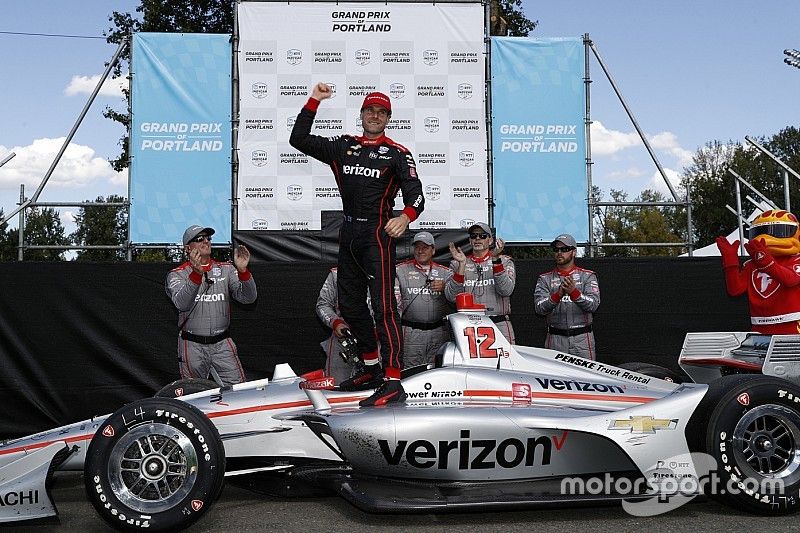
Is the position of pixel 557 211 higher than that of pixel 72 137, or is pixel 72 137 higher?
pixel 72 137

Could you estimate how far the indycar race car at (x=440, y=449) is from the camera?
4.26 meters

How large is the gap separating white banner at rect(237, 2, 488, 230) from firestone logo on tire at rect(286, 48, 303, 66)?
11 mm

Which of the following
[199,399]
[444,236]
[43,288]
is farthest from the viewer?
[444,236]

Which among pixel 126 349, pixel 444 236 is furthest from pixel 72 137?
pixel 444 236

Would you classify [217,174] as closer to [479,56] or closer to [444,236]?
[444,236]

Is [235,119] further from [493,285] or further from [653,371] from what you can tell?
[653,371]

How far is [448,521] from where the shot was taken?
15.2 ft

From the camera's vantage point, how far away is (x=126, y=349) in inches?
313

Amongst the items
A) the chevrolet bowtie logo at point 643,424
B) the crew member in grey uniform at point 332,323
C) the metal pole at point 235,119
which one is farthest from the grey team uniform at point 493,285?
the metal pole at point 235,119

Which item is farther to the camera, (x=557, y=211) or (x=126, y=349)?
(x=557, y=211)

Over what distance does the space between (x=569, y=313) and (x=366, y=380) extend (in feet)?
8.86

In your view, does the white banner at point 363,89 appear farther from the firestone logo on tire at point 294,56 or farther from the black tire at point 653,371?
the black tire at point 653,371

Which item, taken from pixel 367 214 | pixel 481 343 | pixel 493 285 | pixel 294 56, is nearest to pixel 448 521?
pixel 481 343

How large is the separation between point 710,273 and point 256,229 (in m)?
4.78
